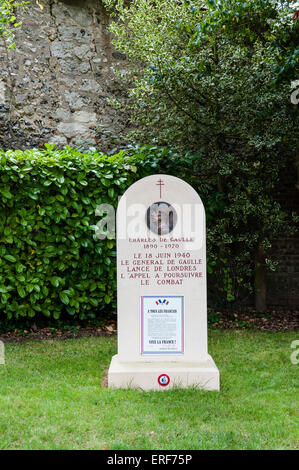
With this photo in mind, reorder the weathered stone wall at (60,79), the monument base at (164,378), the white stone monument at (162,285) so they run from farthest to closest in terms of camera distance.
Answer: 1. the weathered stone wall at (60,79)
2. the white stone monument at (162,285)
3. the monument base at (164,378)

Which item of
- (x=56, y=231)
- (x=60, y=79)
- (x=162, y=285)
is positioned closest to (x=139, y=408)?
(x=162, y=285)

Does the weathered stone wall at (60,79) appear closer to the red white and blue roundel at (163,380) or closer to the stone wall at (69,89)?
the stone wall at (69,89)

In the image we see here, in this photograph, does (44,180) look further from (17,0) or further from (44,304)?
(17,0)

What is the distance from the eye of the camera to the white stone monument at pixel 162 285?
4145mm

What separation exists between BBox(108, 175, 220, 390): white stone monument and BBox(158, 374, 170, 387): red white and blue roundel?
0.16 metres

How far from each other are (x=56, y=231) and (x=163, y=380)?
8.89ft

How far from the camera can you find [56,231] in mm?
5883

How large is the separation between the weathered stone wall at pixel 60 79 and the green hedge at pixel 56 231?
1.47m

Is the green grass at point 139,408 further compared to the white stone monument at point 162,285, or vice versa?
the white stone monument at point 162,285

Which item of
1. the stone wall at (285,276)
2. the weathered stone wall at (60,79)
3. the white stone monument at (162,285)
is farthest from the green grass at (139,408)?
the weathered stone wall at (60,79)

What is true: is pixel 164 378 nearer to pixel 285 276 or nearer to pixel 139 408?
pixel 139 408

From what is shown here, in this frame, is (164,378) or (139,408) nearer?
(139,408)

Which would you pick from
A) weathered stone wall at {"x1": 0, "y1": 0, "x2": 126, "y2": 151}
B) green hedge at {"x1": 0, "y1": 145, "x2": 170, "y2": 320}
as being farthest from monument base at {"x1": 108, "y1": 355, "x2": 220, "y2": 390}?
weathered stone wall at {"x1": 0, "y1": 0, "x2": 126, "y2": 151}

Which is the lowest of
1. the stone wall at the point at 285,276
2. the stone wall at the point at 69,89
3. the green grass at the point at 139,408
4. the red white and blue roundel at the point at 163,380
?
the green grass at the point at 139,408
